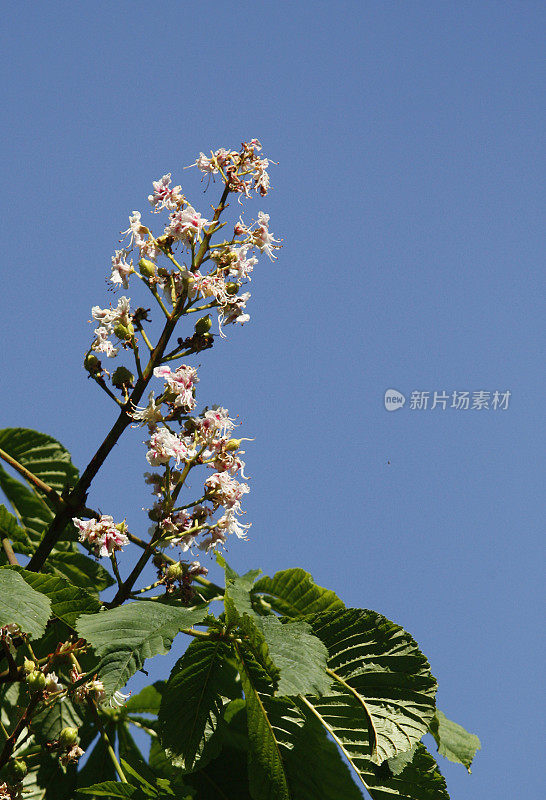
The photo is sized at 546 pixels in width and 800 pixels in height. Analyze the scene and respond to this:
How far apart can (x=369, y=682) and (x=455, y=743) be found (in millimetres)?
791

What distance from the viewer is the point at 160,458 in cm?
232

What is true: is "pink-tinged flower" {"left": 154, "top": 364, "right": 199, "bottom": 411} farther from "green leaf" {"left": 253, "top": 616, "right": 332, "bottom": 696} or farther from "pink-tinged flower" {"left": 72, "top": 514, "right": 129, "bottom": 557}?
"green leaf" {"left": 253, "top": 616, "right": 332, "bottom": 696}

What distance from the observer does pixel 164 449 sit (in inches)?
90.8

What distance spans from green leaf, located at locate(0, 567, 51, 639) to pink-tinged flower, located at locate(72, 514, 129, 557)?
0.83 ft

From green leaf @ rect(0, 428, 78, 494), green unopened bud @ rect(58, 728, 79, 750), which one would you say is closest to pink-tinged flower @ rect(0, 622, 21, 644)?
green unopened bud @ rect(58, 728, 79, 750)

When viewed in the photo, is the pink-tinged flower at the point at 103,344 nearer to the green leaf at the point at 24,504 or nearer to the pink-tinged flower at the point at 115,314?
the pink-tinged flower at the point at 115,314

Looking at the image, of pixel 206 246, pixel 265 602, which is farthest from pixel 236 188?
pixel 265 602

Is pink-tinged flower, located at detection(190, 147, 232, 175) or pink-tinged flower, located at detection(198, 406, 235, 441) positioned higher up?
pink-tinged flower, located at detection(190, 147, 232, 175)

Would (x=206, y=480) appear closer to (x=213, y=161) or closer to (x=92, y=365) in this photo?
(x=92, y=365)

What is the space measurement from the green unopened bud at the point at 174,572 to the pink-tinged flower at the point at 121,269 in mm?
910

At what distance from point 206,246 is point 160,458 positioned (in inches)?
27.4

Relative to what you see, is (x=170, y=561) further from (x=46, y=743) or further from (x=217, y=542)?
(x=46, y=743)

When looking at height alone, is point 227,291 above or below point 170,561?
above

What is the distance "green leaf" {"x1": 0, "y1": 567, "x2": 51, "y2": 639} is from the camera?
74.5 inches
